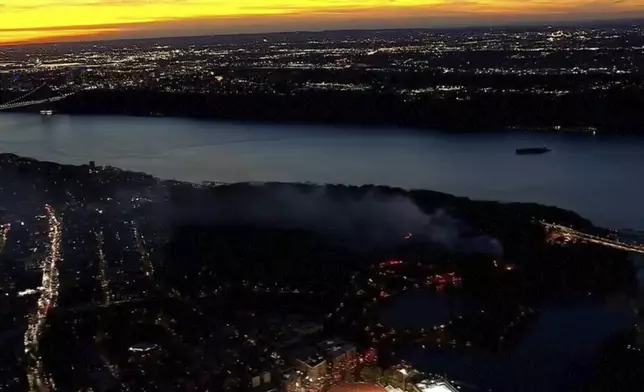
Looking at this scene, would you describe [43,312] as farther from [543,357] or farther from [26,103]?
[26,103]

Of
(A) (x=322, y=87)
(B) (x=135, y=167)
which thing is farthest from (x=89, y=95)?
(B) (x=135, y=167)

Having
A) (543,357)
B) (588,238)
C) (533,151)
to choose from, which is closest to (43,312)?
(543,357)

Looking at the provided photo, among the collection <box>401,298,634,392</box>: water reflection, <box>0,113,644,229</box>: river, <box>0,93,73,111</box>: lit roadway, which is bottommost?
<box>0,113,644,229</box>: river

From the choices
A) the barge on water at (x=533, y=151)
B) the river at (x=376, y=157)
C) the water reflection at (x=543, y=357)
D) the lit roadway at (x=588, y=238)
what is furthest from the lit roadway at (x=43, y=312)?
the barge on water at (x=533, y=151)

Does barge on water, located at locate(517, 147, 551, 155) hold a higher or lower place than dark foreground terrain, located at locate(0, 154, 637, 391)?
lower

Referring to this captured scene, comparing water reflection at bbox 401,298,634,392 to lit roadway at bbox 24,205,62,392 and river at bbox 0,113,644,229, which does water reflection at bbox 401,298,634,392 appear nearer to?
lit roadway at bbox 24,205,62,392

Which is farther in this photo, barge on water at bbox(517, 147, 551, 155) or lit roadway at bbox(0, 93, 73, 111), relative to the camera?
lit roadway at bbox(0, 93, 73, 111)

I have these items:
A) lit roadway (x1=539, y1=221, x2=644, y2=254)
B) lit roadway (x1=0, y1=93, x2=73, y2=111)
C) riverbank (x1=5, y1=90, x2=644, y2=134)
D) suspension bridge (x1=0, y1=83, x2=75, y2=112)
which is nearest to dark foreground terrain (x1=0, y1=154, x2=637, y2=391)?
lit roadway (x1=539, y1=221, x2=644, y2=254)

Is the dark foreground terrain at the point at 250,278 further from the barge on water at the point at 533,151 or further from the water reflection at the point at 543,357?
the barge on water at the point at 533,151
